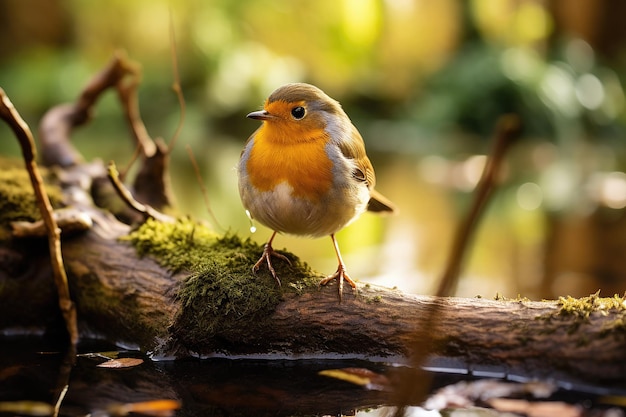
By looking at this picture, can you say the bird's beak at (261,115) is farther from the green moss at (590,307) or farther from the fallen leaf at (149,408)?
the green moss at (590,307)

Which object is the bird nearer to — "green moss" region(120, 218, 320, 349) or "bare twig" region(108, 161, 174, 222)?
"green moss" region(120, 218, 320, 349)

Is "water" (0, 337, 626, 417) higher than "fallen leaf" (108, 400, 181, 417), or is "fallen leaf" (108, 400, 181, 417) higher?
"water" (0, 337, 626, 417)

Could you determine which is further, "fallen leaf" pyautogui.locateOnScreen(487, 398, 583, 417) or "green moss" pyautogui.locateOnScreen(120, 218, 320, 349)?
"green moss" pyautogui.locateOnScreen(120, 218, 320, 349)

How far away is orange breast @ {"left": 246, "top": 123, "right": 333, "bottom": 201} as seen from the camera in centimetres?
250

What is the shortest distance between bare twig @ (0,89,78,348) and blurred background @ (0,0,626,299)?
16.3ft

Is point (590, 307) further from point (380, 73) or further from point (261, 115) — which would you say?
point (380, 73)

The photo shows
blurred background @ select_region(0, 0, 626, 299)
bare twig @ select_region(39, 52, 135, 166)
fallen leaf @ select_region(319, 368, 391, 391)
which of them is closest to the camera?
fallen leaf @ select_region(319, 368, 391, 391)

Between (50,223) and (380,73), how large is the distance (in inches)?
449

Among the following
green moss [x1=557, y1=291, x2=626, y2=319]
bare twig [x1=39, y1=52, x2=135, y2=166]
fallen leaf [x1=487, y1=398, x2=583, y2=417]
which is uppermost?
bare twig [x1=39, y1=52, x2=135, y2=166]

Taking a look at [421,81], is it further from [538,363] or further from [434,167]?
[538,363]

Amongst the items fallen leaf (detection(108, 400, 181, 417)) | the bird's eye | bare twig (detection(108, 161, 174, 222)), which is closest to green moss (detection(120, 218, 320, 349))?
bare twig (detection(108, 161, 174, 222))

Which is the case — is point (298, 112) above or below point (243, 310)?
above

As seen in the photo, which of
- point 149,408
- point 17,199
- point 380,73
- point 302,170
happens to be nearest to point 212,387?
point 149,408

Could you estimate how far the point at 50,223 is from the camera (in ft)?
9.09
